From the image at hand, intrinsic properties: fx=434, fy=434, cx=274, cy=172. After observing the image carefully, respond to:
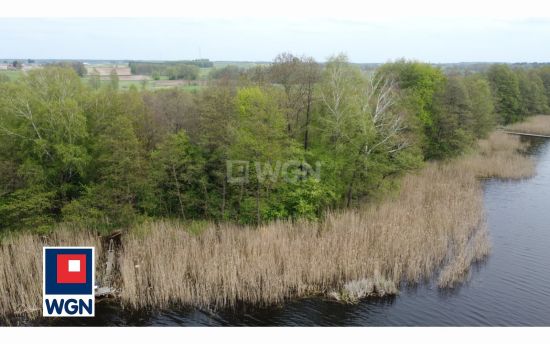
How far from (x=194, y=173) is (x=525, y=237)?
62.3 ft

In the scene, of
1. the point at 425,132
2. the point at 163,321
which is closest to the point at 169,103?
the point at 163,321

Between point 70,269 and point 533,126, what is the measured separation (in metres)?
63.9

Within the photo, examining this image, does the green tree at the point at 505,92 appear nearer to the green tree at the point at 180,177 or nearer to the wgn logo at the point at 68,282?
the green tree at the point at 180,177

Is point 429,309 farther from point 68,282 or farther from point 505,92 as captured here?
point 505,92

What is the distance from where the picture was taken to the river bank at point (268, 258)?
56.0 feet

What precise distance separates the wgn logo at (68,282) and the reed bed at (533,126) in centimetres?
6101

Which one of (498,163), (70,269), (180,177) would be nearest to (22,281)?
(70,269)

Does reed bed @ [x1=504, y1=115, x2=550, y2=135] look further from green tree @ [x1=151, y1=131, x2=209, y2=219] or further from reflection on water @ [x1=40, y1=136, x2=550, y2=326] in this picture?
green tree @ [x1=151, y1=131, x2=209, y2=219]

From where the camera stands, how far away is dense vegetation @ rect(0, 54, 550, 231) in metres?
22.1

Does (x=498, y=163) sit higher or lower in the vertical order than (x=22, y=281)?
higher

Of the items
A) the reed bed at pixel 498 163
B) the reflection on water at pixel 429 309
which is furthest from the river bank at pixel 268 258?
the reed bed at pixel 498 163

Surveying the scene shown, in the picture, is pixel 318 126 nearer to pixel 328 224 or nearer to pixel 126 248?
pixel 328 224

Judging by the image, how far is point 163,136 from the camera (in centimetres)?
2525

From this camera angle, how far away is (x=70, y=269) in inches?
622
